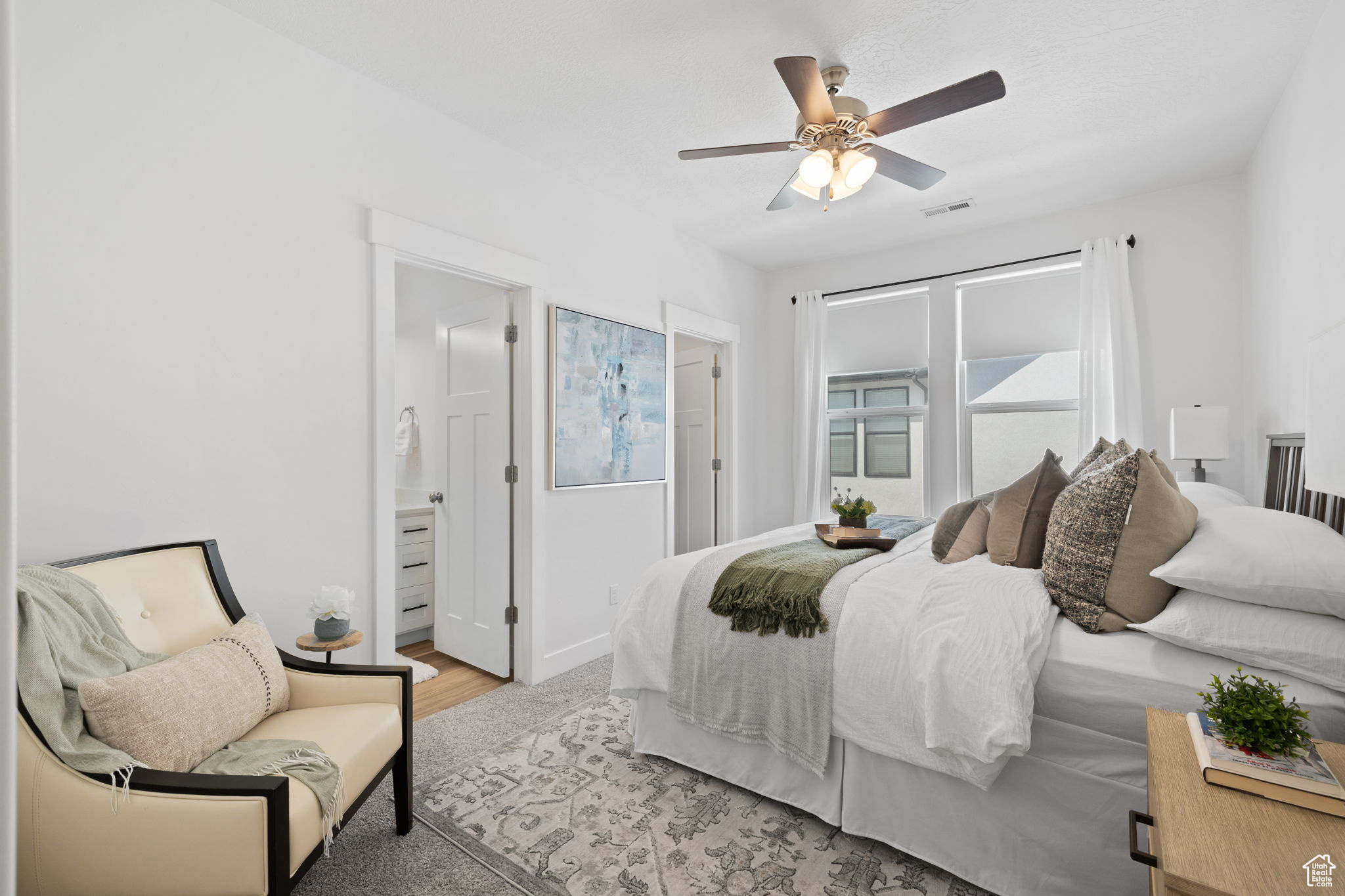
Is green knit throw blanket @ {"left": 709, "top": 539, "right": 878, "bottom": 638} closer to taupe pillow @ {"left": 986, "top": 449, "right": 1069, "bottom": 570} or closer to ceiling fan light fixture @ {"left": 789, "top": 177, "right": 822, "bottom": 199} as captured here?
taupe pillow @ {"left": 986, "top": 449, "right": 1069, "bottom": 570}

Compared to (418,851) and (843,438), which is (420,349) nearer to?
(843,438)

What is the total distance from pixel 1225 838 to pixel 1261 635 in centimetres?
72

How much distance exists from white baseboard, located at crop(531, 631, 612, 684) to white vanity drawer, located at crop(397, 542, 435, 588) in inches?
41.2

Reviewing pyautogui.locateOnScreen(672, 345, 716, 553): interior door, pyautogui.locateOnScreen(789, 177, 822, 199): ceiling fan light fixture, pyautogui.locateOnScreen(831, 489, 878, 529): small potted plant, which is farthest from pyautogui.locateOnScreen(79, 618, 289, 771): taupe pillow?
pyautogui.locateOnScreen(672, 345, 716, 553): interior door

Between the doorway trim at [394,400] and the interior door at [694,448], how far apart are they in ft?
5.65

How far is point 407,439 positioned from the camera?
4105mm

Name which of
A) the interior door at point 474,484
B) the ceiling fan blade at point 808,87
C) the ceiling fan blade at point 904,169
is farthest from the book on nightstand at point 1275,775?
the interior door at point 474,484

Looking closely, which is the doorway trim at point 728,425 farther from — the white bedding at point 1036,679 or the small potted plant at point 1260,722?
the small potted plant at point 1260,722

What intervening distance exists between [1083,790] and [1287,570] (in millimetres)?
689

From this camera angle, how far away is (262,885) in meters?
1.18

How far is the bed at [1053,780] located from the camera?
4.73 ft

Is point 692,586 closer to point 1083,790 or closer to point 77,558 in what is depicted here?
point 1083,790

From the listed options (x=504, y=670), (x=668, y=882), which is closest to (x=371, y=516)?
(x=504, y=670)

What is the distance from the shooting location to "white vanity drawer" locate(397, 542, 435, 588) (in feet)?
12.0
